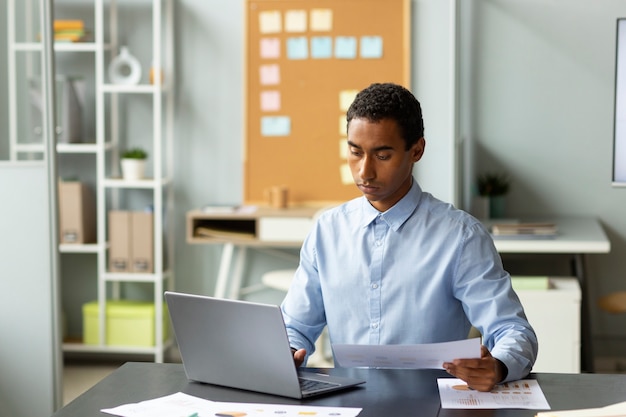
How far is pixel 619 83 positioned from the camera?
13.1 feet

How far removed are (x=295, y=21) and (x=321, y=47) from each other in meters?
0.19

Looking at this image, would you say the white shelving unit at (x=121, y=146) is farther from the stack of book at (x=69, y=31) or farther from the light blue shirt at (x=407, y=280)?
the light blue shirt at (x=407, y=280)

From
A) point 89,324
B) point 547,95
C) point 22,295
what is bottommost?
point 89,324

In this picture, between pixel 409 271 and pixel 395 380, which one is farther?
pixel 409 271

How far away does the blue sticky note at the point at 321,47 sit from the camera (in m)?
4.85

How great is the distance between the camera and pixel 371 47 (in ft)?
15.8

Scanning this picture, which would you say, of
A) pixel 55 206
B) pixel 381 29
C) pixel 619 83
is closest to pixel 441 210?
pixel 55 206

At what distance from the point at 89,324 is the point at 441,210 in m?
3.19

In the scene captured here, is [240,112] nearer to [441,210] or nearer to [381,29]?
[381,29]

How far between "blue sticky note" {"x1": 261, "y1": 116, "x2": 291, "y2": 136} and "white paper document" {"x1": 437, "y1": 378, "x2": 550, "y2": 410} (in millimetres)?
3149

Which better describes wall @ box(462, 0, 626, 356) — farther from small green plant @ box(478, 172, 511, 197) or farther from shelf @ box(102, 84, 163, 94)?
shelf @ box(102, 84, 163, 94)

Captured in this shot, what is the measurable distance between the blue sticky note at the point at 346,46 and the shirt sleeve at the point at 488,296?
2.83m

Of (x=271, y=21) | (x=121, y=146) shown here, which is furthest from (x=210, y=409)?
(x=121, y=146)

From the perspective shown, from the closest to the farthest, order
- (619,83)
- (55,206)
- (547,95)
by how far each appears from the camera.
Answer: (55,206) → (619,83) → (547,95)
